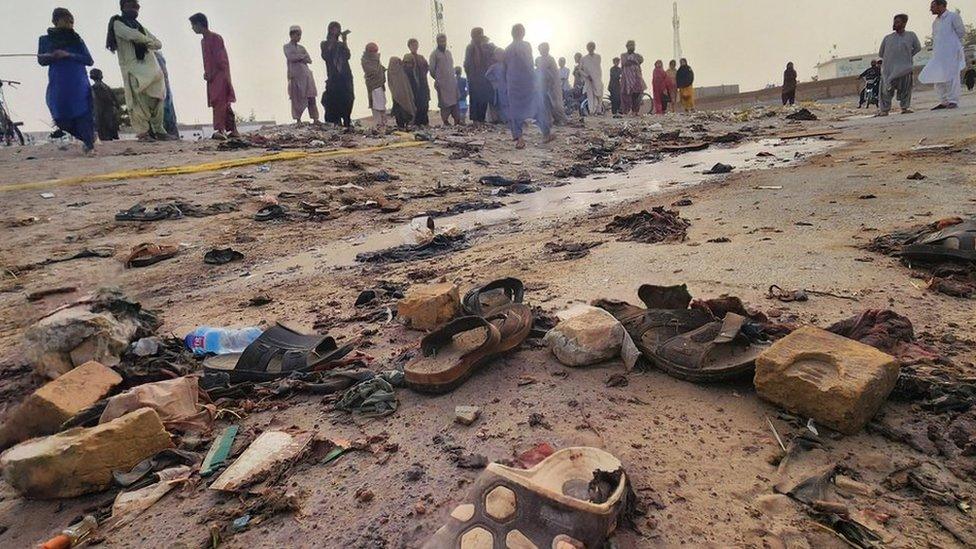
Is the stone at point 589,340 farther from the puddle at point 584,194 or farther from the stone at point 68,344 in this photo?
the puddle at point 584,194

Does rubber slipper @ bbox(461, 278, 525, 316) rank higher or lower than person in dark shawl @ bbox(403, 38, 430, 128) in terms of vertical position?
lower

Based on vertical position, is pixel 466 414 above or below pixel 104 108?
below

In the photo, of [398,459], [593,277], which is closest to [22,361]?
[398,459]

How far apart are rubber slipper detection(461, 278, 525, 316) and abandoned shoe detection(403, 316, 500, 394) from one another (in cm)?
21

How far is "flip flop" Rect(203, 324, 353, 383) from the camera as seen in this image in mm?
2131

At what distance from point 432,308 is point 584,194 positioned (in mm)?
4135

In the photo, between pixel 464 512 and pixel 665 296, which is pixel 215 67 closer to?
pixel 665 296

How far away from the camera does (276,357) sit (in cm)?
221

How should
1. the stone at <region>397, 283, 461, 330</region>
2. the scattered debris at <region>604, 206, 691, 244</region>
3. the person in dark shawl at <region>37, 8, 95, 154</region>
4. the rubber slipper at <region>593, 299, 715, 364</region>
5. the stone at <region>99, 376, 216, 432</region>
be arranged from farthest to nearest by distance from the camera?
the person in dark shawl at <region>37, 8, 95, 154</region> → the scattered debris at <region>604, 206, 691, 244</region> → the stone at <region>397, 283, 461, 330</region> → the rubber slipper at <region>593, 299, 715, 364</region> → the stone at <region>99, 376, 216, 432</region>

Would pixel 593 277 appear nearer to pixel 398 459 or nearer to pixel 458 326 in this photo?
pixel 458 326

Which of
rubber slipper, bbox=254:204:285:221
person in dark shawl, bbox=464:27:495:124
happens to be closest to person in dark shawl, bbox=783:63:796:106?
person in dark shawl, bbox=464:27:495:124

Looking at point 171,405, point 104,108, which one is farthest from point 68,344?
point 104,108

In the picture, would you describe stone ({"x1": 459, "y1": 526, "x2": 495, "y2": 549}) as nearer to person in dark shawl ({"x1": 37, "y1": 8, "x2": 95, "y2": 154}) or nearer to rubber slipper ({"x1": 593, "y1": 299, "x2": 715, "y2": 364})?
rubber slipper ({"x1": 593, "y1": 299, "x2": 715, "y2": 364})

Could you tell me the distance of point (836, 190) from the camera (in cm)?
421
